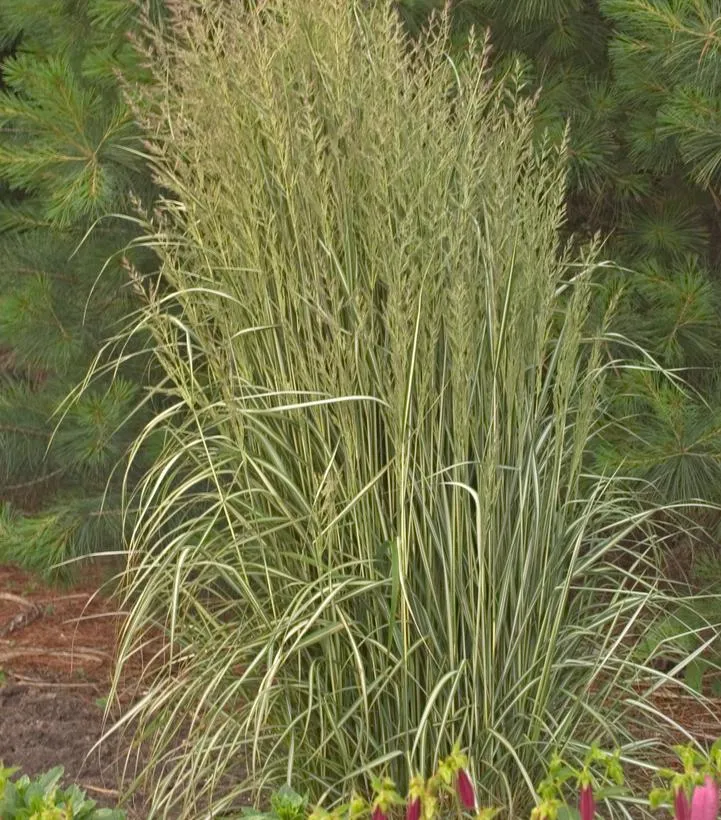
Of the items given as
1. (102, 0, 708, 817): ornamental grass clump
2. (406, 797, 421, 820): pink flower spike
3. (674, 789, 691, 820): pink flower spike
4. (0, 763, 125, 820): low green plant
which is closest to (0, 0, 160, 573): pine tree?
(102, 0, 708, 817): ornamental grass clump

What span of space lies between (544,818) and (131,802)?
65.9 inches

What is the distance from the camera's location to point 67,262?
4375mm

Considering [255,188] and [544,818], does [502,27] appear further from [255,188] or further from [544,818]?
[544,818]

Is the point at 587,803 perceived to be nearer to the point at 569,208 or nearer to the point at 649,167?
the point at 649,167

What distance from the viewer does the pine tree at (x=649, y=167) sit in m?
3.46

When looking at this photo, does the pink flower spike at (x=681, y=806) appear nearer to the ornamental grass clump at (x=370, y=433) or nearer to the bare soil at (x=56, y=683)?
the ornamental grass clump at (x=370, y=433)

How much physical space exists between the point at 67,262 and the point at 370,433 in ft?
6.44

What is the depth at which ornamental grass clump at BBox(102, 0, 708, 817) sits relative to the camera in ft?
8.67

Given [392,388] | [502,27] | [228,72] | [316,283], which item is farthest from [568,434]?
[502,27]

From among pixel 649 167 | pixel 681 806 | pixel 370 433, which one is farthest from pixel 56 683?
pixel 681 806

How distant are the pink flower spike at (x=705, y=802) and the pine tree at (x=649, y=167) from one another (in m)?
1.56

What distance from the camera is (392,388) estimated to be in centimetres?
279

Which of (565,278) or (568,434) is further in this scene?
(565,278)

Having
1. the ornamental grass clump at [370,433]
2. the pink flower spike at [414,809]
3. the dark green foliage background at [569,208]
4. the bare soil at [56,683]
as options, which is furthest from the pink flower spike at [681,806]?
the dark green foliage background at [569,208]
